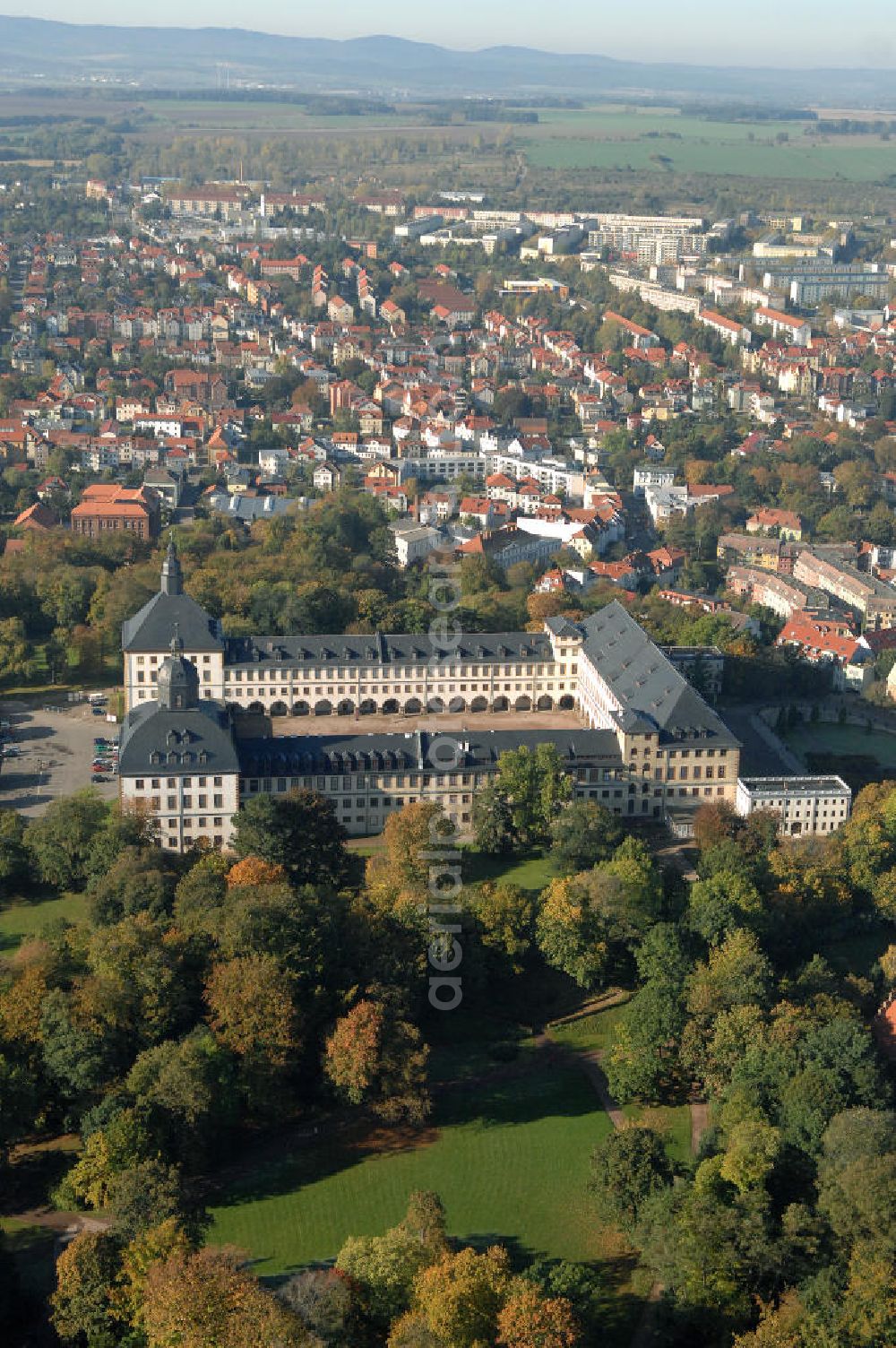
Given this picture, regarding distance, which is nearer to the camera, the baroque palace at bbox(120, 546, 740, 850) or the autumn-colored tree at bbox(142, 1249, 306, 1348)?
the autumn-colored tree at bbox(142, 1249, 306, 1348)

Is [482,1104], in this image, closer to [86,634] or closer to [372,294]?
[86,634]

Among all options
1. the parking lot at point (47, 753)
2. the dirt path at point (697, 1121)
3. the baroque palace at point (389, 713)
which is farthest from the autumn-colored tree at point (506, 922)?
the parking lot at point (47, 753)

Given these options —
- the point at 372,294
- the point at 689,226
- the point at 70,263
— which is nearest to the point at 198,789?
the point at 372,294

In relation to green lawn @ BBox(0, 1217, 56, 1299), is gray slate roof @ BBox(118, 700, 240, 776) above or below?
above

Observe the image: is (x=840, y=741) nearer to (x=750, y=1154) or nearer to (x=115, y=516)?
(x=750, y=1154)

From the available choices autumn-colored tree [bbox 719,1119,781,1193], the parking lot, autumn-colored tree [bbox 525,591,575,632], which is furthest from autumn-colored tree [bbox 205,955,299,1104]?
autumn-colored tree [bbox 525,591,575,632]

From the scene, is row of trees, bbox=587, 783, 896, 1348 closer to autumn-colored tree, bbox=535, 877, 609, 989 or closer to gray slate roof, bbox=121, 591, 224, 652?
autumn-colored tree, bbox=535, 877, 609, 989

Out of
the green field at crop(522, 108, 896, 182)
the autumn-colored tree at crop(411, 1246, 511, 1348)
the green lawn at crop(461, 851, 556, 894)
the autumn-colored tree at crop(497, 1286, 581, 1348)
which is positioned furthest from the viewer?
the green field at crop(522, 108, 896, 182)
